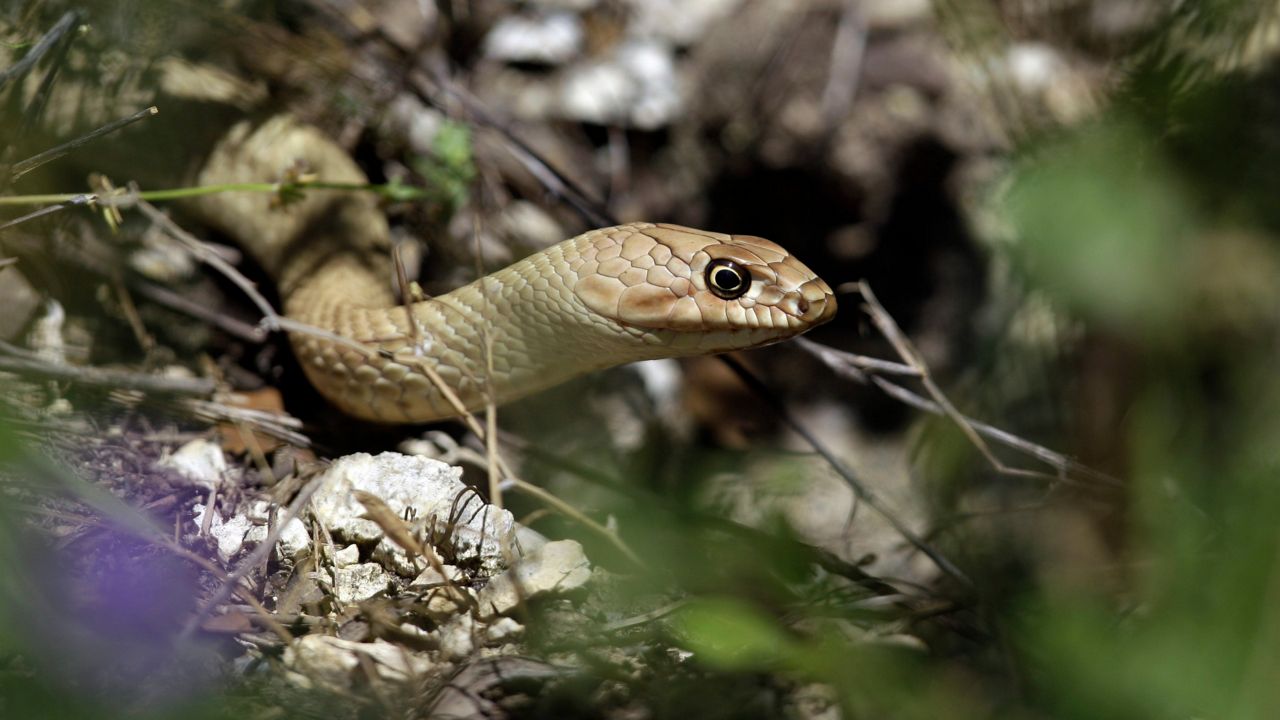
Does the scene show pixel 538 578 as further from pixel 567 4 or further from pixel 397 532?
pixel 567 4

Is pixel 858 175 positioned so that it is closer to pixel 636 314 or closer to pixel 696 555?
pixel 636 314

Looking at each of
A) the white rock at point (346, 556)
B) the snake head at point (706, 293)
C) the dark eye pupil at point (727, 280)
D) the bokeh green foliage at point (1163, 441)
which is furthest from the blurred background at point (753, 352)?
the dark eye pupil at point (727, 280)

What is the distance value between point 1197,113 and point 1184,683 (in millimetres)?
944

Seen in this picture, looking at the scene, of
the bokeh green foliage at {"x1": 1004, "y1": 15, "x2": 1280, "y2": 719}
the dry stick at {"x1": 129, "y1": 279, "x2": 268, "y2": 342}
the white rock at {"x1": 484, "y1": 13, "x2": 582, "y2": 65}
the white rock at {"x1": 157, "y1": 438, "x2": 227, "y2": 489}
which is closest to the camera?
the bokeh green foliage at {"x1": 1004, "y1": 15, "x2": 1280, "y2": 719}

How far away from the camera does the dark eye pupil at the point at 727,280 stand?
2500mm

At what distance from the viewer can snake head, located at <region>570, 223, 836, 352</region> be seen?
247cm

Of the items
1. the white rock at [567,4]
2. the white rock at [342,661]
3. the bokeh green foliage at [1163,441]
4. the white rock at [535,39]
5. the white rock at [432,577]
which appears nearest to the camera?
the bokeh green foliage at [1163,441]

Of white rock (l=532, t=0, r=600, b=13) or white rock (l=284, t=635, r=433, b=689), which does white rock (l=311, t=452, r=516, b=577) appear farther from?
white rock (l=532, t=0, r=600, b=13)

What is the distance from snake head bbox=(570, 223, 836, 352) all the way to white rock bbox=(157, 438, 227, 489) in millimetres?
968

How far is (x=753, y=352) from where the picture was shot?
412cm

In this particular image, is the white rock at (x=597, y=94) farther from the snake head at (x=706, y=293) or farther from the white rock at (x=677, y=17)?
A: the snake head at (x=706, y=293)

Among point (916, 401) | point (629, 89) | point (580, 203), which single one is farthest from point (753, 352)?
point (916, 401)

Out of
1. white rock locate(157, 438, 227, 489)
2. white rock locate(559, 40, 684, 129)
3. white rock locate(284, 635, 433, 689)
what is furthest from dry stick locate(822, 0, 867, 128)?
white rock locate(284, 635, 433, 689)

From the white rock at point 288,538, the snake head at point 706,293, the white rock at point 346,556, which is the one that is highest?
the snake head at point 706,293
